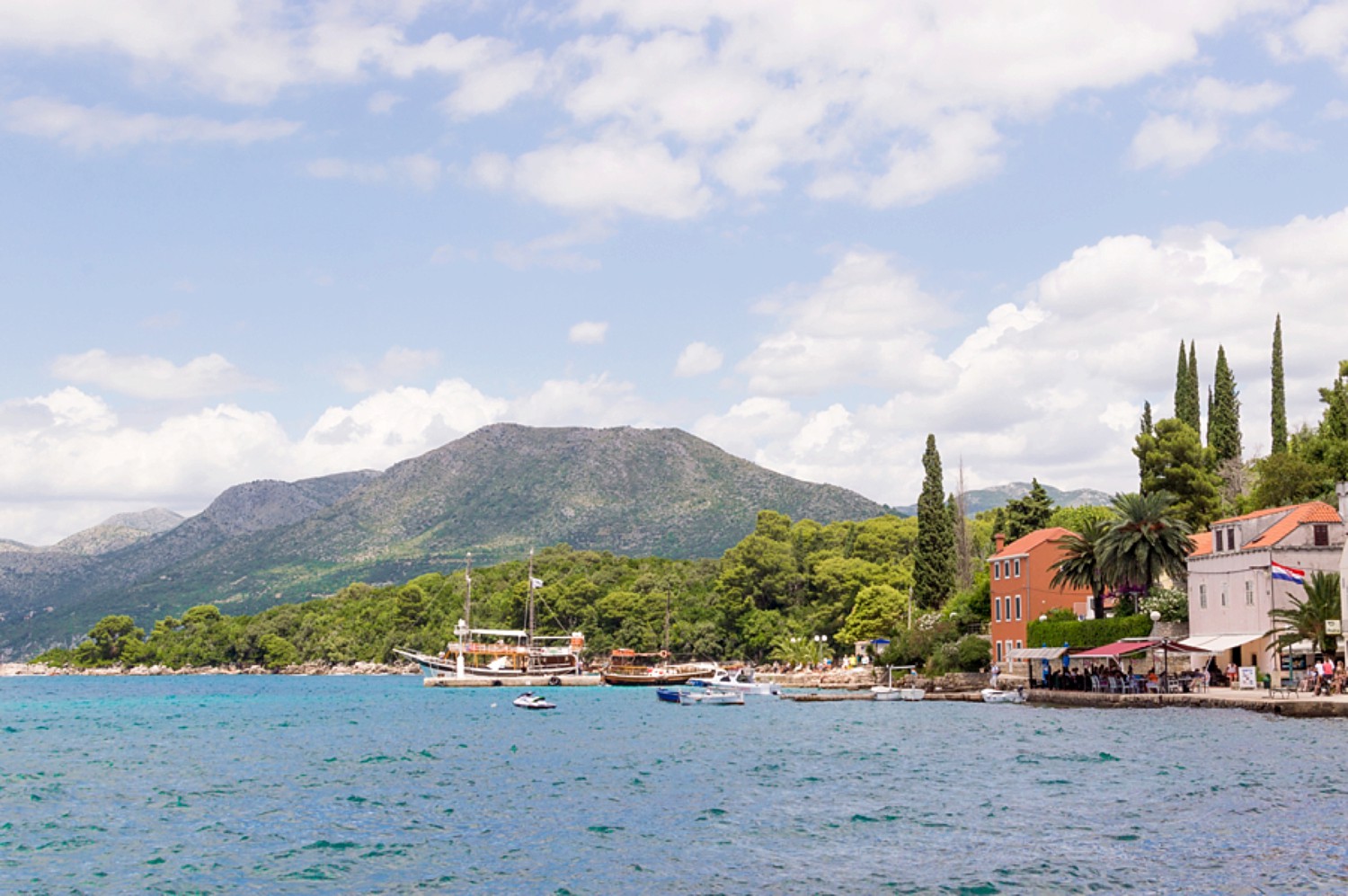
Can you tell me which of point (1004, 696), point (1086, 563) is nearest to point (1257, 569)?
point (1086, 563)

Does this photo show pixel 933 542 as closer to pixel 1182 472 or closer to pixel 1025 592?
pixel 1025 592

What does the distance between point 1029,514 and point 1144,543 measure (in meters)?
30.4

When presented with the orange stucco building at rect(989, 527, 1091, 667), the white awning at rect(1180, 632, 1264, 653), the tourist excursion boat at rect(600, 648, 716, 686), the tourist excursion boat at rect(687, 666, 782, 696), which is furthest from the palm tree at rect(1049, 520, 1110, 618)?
the tourist excursion boat at rect(600, 648, 716, 686)

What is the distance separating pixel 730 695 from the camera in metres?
84.8

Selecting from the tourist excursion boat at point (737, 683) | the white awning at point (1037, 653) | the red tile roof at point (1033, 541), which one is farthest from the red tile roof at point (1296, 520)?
the tourist excursion boat at point (737, 683)

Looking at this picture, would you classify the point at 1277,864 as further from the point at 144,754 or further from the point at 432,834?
the point at 144,754

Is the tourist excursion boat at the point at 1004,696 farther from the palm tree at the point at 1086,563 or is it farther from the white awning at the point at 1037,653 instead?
the palm tree at the point at 1086,563

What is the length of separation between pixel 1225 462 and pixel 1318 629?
137ft

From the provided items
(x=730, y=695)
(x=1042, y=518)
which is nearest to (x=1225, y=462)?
(x=1042, y=518)

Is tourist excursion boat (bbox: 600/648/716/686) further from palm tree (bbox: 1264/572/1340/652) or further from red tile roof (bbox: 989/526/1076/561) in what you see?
palm tree (bbox: 1264/572/1340/652)

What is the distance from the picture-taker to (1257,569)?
60500mm

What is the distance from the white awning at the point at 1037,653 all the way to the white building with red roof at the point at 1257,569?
808 centimetres

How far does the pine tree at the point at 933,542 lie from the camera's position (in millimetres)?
96062

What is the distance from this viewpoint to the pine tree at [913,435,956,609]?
9606 centimetres
